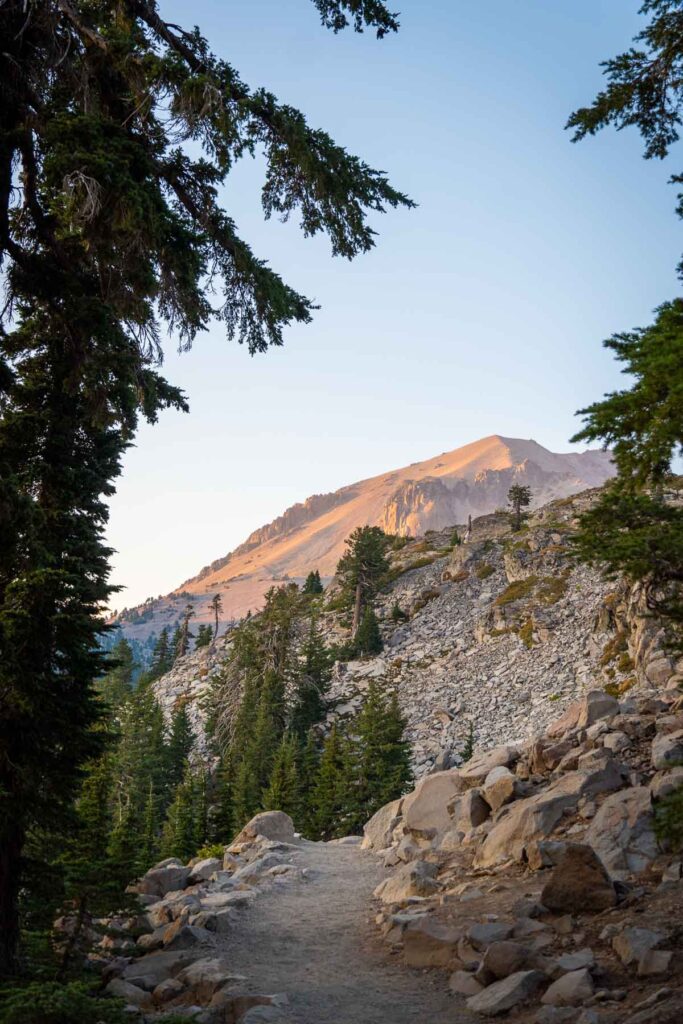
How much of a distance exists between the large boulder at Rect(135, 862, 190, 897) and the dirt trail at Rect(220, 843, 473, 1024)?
3240 mm

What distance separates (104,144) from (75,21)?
1727 mm

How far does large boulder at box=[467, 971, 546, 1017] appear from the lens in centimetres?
751

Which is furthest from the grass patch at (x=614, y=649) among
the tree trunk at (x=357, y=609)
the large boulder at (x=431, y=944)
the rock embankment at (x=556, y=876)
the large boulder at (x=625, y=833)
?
the large boulder at (x=431, y=944)

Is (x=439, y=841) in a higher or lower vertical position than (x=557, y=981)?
lower

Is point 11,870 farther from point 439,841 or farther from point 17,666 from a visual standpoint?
point 439,841

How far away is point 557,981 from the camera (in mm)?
Result: 7418

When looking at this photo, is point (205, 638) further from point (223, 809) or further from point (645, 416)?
point (645, 416)

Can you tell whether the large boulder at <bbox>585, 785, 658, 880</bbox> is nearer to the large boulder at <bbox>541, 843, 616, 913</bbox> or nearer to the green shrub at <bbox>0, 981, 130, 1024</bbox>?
the large boulder at <bbox>541, 843, 616, 913</bbox>

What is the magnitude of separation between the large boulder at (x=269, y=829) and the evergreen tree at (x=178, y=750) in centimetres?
2715

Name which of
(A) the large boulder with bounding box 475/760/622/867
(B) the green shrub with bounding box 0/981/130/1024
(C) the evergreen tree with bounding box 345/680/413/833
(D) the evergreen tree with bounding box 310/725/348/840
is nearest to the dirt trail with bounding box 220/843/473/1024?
(A) the large boulder with bounding box 475/760/622/867

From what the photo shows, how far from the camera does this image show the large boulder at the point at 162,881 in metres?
17.4

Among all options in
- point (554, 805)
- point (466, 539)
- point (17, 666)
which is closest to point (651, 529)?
point (17, 666)

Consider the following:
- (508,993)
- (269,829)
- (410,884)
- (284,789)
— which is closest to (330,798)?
(284,789)

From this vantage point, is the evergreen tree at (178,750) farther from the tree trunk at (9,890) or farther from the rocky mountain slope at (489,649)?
the tree trunk at (9,890)
